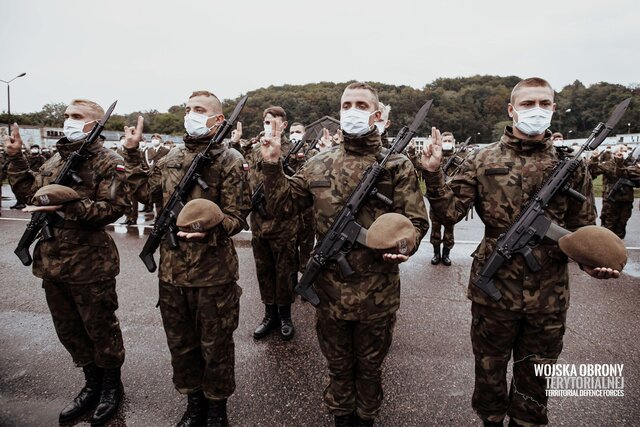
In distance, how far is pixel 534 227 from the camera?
230 centimetres

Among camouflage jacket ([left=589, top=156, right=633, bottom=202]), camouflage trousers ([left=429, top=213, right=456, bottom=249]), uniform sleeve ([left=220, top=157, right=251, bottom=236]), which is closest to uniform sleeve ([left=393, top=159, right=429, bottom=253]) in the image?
uniform sleeve ([left=220, top=157, right=251, bottom=236])

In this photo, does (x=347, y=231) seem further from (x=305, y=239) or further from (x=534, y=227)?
(x=305, y=239)

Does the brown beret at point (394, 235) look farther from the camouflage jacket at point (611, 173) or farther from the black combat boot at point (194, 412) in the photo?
the camouflage jacket at point (611, 173)

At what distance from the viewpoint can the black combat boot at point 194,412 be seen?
2.68 m

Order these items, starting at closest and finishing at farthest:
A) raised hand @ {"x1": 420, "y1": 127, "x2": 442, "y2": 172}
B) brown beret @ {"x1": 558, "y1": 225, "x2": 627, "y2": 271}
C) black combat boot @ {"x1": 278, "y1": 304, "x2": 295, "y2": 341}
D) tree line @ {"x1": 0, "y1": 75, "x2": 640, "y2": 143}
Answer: brown beret @ {"x1": 558, "y1": 225, "x2": 627, "y2": 271} → raised hand @ {"x1": 420, "y1": 127, "x2": 442, "y2": 172} → black combat boot @ {"x1": 278, "y1": 304, "x2": 295, "y2": 341} → tree line @ {"x1": 0, "y1": 75, "x2": 640, "y2": 143}

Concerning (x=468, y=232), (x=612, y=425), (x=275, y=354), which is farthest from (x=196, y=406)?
(x=468, y=232)

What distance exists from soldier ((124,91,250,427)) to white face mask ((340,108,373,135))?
886 millimetres

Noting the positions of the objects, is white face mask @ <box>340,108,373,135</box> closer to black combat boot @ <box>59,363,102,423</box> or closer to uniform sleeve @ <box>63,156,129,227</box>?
uniform sleeve @ <box>63,156,129,227</box>

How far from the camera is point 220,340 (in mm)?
2652

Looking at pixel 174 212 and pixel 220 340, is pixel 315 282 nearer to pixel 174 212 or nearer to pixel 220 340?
pixel 220 340

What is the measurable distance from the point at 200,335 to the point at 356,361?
1.19 metres

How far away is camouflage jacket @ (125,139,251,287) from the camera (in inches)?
103

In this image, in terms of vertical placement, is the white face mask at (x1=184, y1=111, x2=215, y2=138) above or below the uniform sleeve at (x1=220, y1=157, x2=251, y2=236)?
above

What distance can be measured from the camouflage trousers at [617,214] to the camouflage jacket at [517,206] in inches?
262
